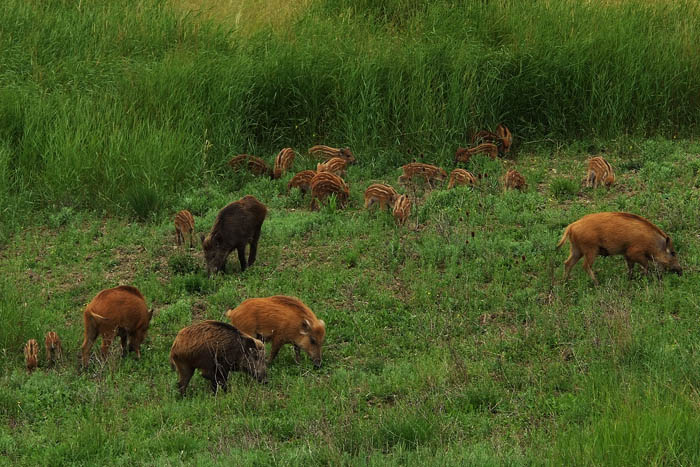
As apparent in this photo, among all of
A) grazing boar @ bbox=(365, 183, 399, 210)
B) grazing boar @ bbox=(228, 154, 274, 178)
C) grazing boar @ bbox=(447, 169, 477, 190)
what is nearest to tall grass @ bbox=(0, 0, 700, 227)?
grazing boar @ bbox=(228, 154, 274, 178)

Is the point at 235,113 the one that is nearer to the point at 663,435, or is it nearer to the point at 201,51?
the point at 201,51

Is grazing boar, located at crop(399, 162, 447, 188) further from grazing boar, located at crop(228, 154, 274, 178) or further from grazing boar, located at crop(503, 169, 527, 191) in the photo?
grazing boar, located at crop(228, 154, 274, 178)

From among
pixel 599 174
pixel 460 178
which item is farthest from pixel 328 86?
pixel 599 174

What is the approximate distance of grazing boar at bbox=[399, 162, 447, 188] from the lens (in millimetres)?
12445

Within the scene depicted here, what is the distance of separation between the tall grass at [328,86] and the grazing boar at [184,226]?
1322mm

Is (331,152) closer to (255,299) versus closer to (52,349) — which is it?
(255,299)

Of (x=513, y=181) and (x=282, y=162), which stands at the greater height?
(x=513, y=181)

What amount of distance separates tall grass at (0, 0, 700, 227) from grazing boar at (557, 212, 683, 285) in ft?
14.1

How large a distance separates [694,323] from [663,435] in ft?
9.14

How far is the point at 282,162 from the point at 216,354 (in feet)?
18.4

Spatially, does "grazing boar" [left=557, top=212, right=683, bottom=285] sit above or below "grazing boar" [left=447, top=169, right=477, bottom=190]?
above

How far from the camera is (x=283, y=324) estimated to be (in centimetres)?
835

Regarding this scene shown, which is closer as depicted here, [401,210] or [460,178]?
[401,210]

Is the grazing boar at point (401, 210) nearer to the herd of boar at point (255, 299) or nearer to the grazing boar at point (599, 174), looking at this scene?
the herd of boar at point (255, 299)
